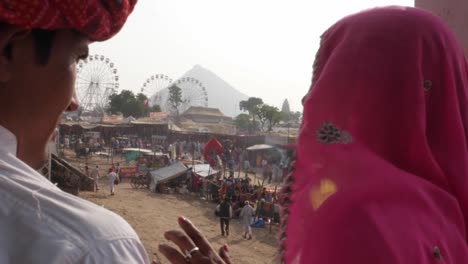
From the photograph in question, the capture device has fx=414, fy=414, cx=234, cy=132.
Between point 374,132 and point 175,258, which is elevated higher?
point 374,132

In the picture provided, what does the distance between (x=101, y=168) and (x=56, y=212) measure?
24118mm

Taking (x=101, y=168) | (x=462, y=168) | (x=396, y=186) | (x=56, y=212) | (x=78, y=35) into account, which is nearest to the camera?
(x=56, y=212)

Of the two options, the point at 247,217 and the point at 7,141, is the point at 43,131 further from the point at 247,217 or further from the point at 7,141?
the point at 247,217

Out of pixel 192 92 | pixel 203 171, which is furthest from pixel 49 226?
pixel 192 92

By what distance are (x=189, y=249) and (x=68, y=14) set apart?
0.71 metres

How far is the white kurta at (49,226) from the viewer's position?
0.67m

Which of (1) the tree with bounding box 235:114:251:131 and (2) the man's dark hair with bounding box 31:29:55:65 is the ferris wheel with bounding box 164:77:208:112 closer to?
(1) the tree with bounding box 235:114:251:131

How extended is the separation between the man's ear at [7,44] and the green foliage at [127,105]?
5897 cm

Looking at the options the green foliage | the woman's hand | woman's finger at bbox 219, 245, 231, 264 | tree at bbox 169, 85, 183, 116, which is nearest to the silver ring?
the woman's hand

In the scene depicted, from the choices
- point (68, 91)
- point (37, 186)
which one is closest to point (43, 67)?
point (68, 91)

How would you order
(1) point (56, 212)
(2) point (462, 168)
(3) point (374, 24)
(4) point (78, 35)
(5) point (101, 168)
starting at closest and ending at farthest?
(1) point (56, 212), (4) point (78, 35), (2) point (462, 168), (3) point (374, 24), (5) point (101, 168)

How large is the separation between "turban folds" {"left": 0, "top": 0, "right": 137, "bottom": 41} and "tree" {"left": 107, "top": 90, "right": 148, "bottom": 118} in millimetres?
59692

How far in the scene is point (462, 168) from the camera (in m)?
1.10

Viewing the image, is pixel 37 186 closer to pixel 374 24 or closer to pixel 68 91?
pixel 68 91
